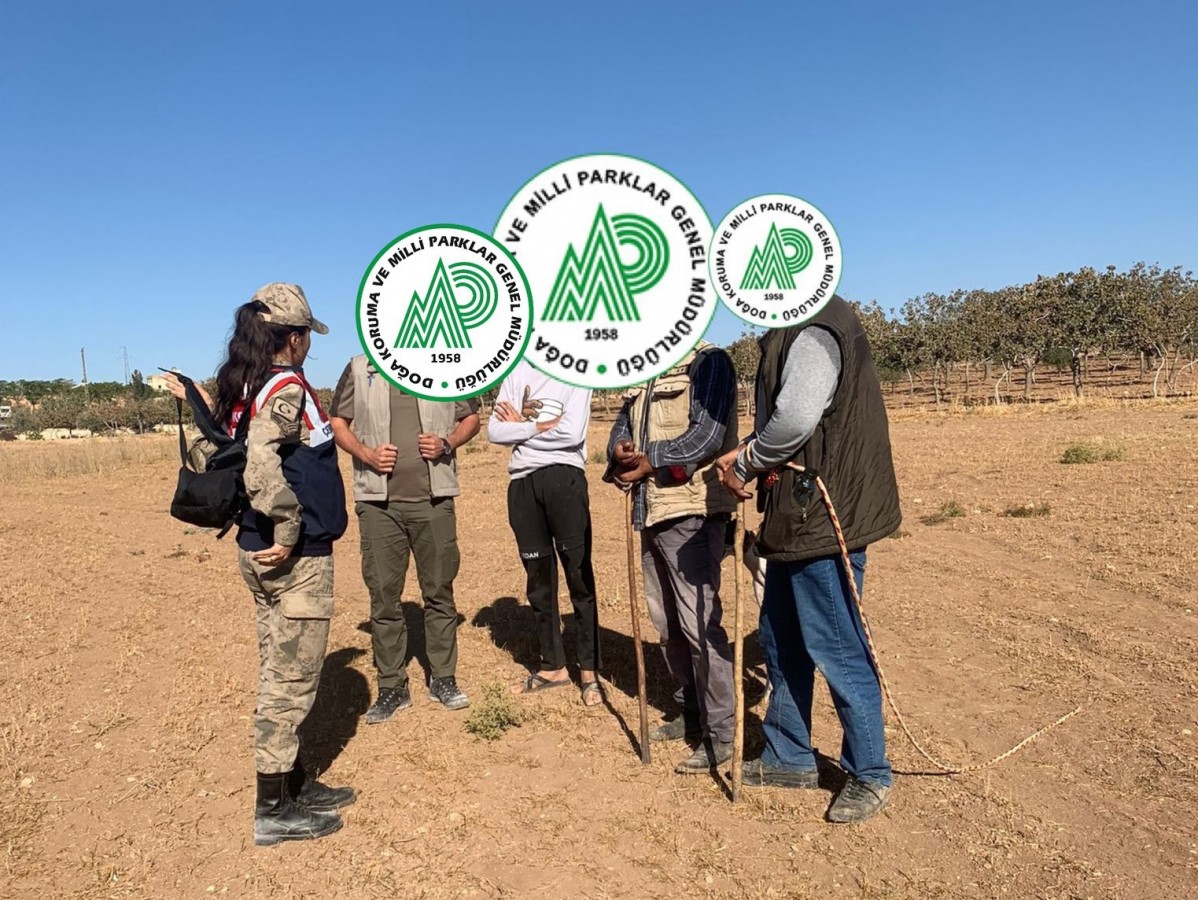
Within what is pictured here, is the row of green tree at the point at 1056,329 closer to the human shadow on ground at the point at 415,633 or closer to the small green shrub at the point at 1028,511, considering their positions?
the small green shrub at the point at 1028,511

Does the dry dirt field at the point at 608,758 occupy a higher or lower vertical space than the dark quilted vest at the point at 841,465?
lower

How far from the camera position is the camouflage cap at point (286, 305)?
10.1 ft

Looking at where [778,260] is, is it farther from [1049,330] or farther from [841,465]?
[1049,330]

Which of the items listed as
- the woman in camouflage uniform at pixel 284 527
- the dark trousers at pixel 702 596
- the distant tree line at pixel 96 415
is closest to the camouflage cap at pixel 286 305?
the woman in camouflage uniform at pixel 284 527

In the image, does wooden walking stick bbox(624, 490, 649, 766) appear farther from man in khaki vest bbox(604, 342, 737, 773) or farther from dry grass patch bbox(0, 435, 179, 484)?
dry grass patch bbox(0, 435, 179, 484)

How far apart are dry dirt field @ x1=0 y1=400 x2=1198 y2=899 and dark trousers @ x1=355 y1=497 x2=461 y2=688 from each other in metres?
0.40

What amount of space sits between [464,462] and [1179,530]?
49.4 ft

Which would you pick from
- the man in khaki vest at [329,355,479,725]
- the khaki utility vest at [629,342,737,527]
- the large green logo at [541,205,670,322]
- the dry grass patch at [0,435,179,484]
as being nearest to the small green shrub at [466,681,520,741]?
the man in khaki vest at [329,355,479,725]

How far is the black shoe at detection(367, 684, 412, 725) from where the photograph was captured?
4.25m

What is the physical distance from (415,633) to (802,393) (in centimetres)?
415

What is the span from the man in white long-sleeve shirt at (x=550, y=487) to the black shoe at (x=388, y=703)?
26.0 inches

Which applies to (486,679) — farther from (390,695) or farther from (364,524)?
(364,524)

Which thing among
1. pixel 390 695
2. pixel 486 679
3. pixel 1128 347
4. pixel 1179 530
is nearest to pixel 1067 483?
pixel 1179 530

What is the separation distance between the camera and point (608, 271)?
2689mm
